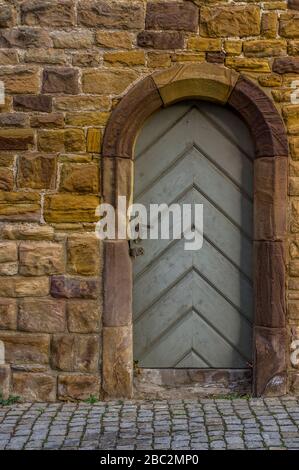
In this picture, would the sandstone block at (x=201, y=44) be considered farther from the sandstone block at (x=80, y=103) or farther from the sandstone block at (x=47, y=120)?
the sandstone block at (x=47, y=120)

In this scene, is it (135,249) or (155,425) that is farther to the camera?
(135,249)

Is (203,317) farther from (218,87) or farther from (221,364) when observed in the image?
(218,87)

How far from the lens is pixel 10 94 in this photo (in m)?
4.33

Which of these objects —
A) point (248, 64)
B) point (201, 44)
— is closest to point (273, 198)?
point (248, 64)

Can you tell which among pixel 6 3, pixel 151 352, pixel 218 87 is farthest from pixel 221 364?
pixel 6 3

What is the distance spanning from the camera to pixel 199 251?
14.9 ft

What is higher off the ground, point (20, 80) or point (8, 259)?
point (20, 80)

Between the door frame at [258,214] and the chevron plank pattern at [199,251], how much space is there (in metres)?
0.20

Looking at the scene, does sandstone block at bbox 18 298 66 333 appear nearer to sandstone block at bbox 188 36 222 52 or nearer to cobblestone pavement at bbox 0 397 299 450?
cobblestone pavement at bbox 0 397 299 450

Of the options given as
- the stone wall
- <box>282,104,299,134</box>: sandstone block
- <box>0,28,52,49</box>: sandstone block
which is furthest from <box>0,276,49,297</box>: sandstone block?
<box>282,104,299,134</box>: sandstone block

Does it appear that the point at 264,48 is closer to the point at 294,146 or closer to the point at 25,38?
the point at 294,146

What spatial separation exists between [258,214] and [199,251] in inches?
21.3

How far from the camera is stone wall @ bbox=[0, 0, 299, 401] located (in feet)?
14.1
